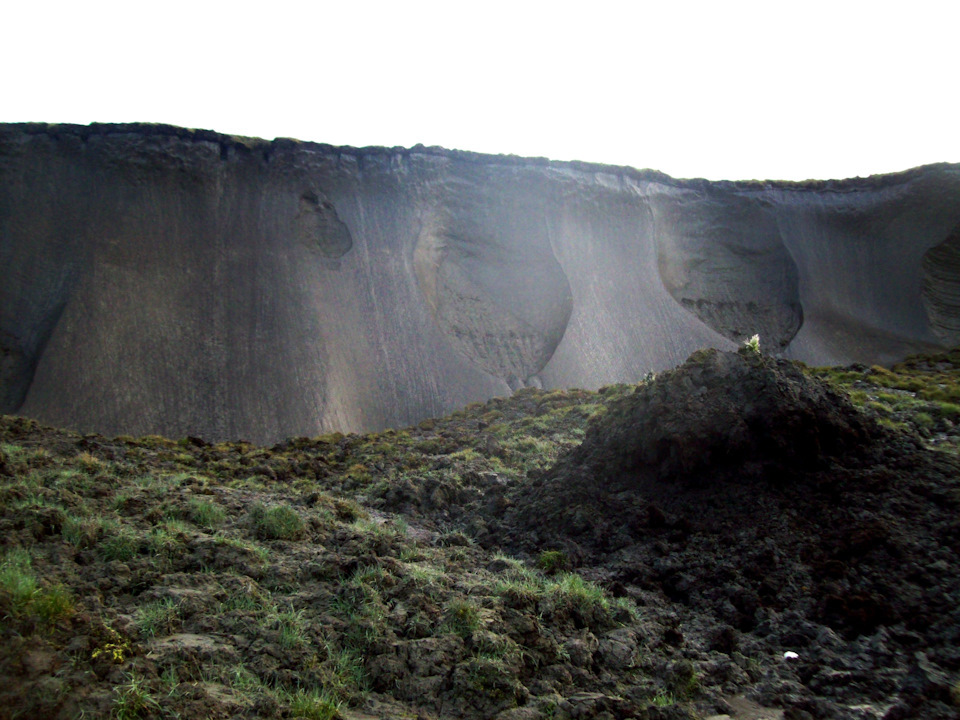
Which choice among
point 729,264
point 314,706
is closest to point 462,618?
point 314,706

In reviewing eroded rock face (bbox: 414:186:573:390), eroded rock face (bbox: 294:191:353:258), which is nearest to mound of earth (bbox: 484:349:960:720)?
eroded rock face (bbox: 414:186:573:390)

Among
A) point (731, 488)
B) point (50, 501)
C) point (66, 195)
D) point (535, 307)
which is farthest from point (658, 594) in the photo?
point (66, 195)

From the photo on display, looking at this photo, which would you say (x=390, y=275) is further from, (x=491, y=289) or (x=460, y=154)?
(x=460, y=154)

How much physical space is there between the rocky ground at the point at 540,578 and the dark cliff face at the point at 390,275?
10.4 metres

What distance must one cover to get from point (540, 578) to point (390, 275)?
64.9 ft

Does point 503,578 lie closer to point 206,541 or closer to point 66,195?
point 206,541

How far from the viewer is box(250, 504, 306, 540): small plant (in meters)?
7.36

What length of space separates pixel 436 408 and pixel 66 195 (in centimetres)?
1348

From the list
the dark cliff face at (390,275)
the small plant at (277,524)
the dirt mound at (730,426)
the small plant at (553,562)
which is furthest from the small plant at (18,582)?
the dark cliff face at (390,275)

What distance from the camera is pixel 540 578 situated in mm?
7074

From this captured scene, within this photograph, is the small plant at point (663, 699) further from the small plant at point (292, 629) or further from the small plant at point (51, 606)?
the small plant at point (51, 606)

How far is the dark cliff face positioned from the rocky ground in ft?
34.1

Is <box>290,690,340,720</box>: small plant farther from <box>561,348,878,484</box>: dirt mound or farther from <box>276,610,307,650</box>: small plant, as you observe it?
<box>561,348,878,484</box>: dirt mound

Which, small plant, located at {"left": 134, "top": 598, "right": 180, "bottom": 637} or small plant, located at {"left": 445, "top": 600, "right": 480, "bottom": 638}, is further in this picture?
small plant, located at {"left": 445, "top": 600, "right": 480, "bottom": 638}
